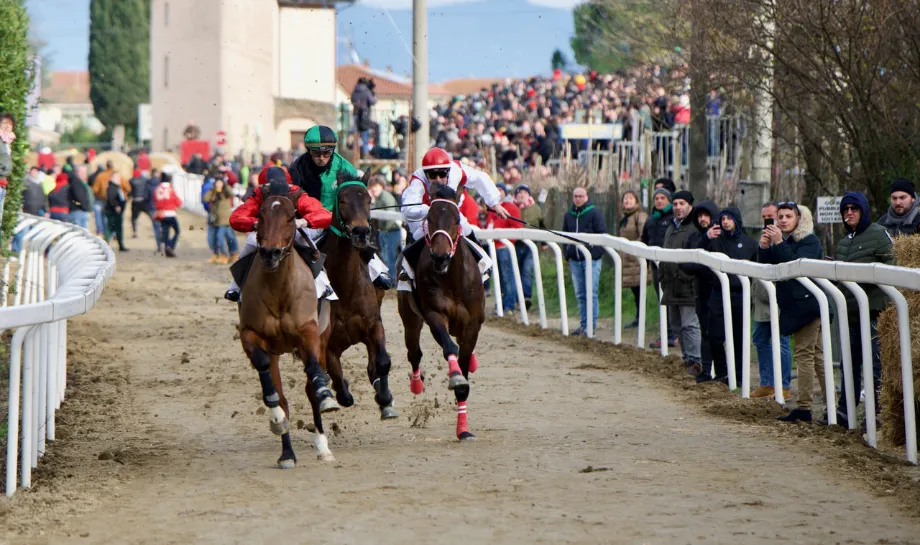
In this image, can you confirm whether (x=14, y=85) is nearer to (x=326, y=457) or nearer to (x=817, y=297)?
(x=326, y=457)

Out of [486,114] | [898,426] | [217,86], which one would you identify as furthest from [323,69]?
[898,426]

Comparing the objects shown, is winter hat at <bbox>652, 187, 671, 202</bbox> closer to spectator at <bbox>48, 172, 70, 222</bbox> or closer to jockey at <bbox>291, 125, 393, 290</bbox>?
jockey at <bbox>291, 125, 393, 290</bbox>

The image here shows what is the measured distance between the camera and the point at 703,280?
11.0 meters

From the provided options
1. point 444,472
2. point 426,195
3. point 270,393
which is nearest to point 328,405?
point 270,393

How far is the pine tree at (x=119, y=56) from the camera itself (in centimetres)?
7788

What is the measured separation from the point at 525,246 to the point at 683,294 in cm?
516

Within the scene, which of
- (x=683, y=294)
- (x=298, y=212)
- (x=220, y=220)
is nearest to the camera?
(x=298, y=212)

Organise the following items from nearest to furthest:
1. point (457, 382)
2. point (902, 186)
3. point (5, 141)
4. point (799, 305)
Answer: point (457, 382) → point (799, 305) → point (902, 186) → point (5, 141)

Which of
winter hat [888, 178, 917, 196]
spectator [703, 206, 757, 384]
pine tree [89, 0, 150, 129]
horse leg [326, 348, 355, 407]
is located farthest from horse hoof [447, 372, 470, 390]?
pine tree [89, 0, 150, 129]

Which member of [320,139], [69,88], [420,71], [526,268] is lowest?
[526,268]

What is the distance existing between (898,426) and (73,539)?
15.0 ft

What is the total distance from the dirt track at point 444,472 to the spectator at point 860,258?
725 mm

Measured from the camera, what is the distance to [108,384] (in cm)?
1109

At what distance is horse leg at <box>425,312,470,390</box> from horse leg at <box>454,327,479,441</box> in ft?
0.13
